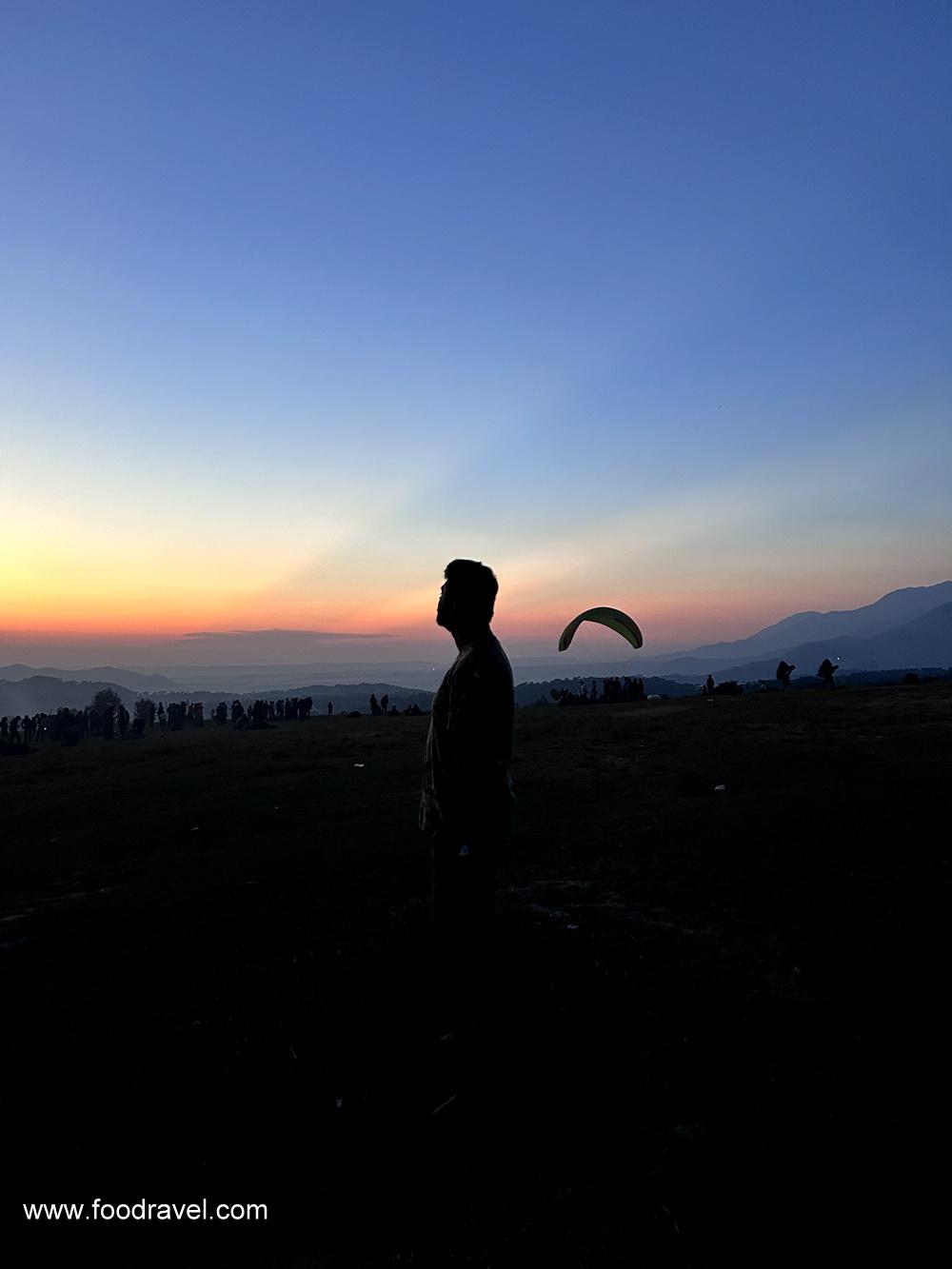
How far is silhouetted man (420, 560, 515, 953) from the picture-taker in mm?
5133

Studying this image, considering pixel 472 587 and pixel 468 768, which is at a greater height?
pixel 472 587

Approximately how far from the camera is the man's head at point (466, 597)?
18.3 feet

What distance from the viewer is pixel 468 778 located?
5172mm

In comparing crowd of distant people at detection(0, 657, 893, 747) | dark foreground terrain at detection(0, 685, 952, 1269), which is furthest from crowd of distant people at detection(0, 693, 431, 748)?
dark foreground terrain at detection(0, 685, 952, 1269)

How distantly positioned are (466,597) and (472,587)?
99mm

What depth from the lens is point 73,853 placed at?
11.8 meters

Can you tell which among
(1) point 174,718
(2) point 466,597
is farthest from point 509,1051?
(1) point 174,718

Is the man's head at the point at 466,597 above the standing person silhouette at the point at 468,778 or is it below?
above

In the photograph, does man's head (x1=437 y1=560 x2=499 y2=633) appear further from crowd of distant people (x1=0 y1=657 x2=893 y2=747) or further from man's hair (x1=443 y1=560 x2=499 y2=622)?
crowd of distant people (x1=0 y1=657 x2=893 y2=747)

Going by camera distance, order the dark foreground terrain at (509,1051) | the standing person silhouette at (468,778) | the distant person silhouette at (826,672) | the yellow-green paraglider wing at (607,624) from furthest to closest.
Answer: the distant person silhouette at (826,672) → the yellow-green paraglider wing at (607,624) → the standing person silhouette at (468,778) → the dark foreground terrain at (509,1051)

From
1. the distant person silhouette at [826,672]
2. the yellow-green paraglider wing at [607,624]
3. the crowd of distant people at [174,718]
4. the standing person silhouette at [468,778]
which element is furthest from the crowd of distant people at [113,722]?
the standing person silhouette at [468,778]

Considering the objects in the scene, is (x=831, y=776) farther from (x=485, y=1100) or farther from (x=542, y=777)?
(x=485, y=1100)

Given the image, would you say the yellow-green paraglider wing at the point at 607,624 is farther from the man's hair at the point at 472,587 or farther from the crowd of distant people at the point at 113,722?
the man's hair at the point at 472,587

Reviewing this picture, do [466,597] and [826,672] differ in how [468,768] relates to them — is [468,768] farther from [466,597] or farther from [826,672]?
[826,672]
